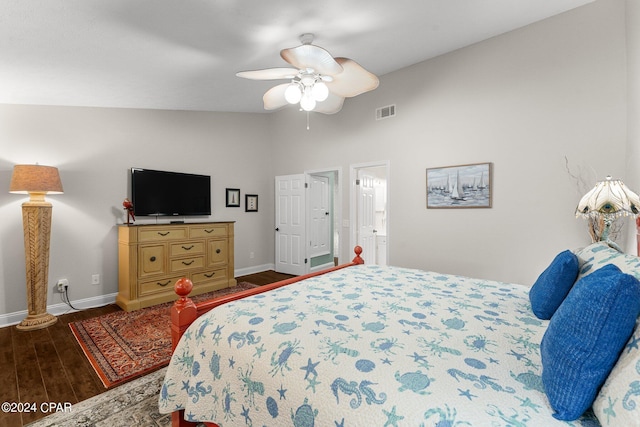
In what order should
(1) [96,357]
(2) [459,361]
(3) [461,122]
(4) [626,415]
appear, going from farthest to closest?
(3) [461,122] < (1) [96,357] < (2) [459,361] < (4) [626,415]

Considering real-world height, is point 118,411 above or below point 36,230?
below

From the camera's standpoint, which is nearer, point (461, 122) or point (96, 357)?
point (96, 357)

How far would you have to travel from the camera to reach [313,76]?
8.38ft

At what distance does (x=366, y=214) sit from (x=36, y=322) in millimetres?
4311

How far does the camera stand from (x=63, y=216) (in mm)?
3572

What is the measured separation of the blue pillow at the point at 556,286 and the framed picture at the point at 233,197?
4660 millimetres

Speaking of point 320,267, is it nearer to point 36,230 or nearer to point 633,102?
point 36,230

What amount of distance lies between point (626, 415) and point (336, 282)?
5.32 ft

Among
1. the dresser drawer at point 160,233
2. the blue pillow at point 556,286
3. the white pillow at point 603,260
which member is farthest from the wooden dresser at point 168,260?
the white pillow at point 603,260

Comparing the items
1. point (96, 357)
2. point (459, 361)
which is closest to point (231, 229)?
point (96, 357)

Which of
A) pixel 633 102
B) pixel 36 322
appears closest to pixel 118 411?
pixel 36 322

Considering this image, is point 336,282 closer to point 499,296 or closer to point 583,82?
point 499,296

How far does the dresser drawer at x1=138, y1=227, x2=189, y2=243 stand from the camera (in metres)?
3.75
